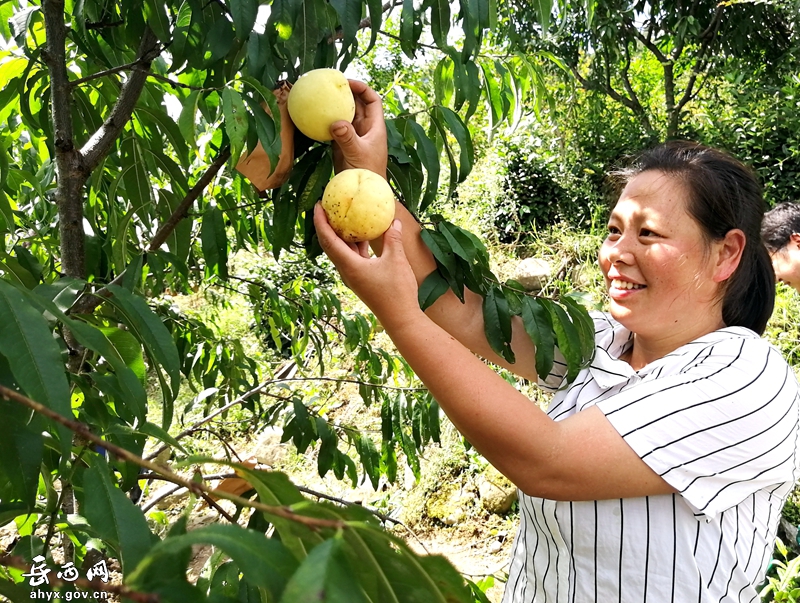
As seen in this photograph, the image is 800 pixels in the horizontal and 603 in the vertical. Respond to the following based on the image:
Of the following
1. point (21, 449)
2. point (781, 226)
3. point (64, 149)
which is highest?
point (781, 226)

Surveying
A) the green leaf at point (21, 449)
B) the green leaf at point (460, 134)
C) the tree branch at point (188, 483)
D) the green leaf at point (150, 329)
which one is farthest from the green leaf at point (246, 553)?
the green leaf at point (460, 134)

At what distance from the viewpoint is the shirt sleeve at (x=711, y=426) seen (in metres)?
1.17

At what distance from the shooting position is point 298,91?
110 cm

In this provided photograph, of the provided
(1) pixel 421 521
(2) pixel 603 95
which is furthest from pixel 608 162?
(1) pixel 421 521

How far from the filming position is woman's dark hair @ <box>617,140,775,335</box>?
1.42 metres

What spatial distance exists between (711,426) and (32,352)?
1.05 metres

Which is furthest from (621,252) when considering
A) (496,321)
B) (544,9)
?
(544,9)

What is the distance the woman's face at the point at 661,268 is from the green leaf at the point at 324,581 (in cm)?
112

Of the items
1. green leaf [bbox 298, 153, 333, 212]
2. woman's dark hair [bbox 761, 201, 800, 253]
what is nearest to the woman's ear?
green leaf [bbox 298, 153, 333, 212]

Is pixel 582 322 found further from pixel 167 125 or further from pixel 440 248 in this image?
pixel 167 125

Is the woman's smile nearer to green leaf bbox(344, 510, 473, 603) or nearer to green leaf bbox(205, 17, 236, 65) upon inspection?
green leaf bbox(205, 17, 236, 65)

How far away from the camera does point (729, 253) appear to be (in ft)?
4.72

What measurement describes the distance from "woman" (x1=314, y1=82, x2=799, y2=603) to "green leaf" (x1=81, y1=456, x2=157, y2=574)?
1.85 feet

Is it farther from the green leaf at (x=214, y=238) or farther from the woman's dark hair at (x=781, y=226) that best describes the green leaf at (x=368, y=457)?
the woman's dark hair at (x=781, y=226)
